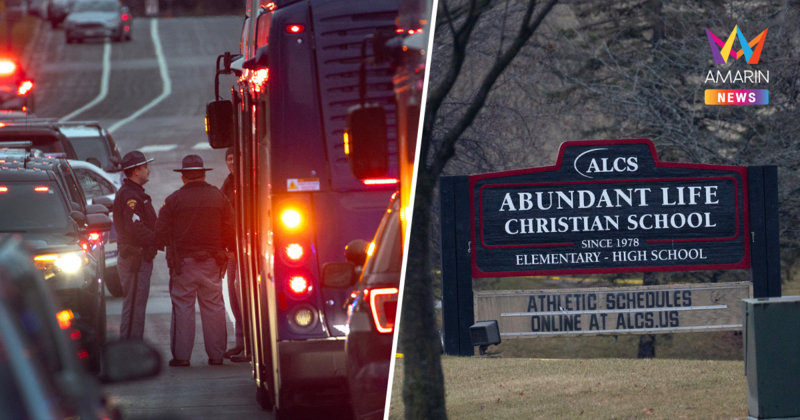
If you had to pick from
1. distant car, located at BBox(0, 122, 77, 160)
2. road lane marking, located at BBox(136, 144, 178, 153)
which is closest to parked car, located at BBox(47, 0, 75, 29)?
road lane marking, located at BBox(136, 144, 178, 153)

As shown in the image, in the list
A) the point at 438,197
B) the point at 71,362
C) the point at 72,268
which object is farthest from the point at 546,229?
the point at 71,362

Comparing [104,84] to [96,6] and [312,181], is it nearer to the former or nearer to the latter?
[96,6]

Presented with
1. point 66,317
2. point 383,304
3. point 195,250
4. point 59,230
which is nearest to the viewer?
point 383,304

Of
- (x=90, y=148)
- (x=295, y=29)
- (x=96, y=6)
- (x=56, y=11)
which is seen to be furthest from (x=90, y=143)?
(x=56, y=11)

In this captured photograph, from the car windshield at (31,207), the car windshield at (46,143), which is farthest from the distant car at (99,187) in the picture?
the car windshield at (31,207)

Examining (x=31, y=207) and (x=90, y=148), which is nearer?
(x=31, y=207)

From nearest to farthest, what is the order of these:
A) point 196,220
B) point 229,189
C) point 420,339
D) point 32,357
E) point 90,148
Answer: point 32,357
point 420,339
point 196,220
point 229,189
point 90,148

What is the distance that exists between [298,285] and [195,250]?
9.92 feet

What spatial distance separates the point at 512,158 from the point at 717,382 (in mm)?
1868

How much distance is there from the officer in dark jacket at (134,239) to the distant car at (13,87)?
13.8 meters

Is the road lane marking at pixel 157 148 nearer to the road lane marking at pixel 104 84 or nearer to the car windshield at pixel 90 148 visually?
the road lane marking at pixel 104 84

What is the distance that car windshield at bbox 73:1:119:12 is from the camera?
45.3 metres

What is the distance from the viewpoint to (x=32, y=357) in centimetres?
227

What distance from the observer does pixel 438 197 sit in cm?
640
